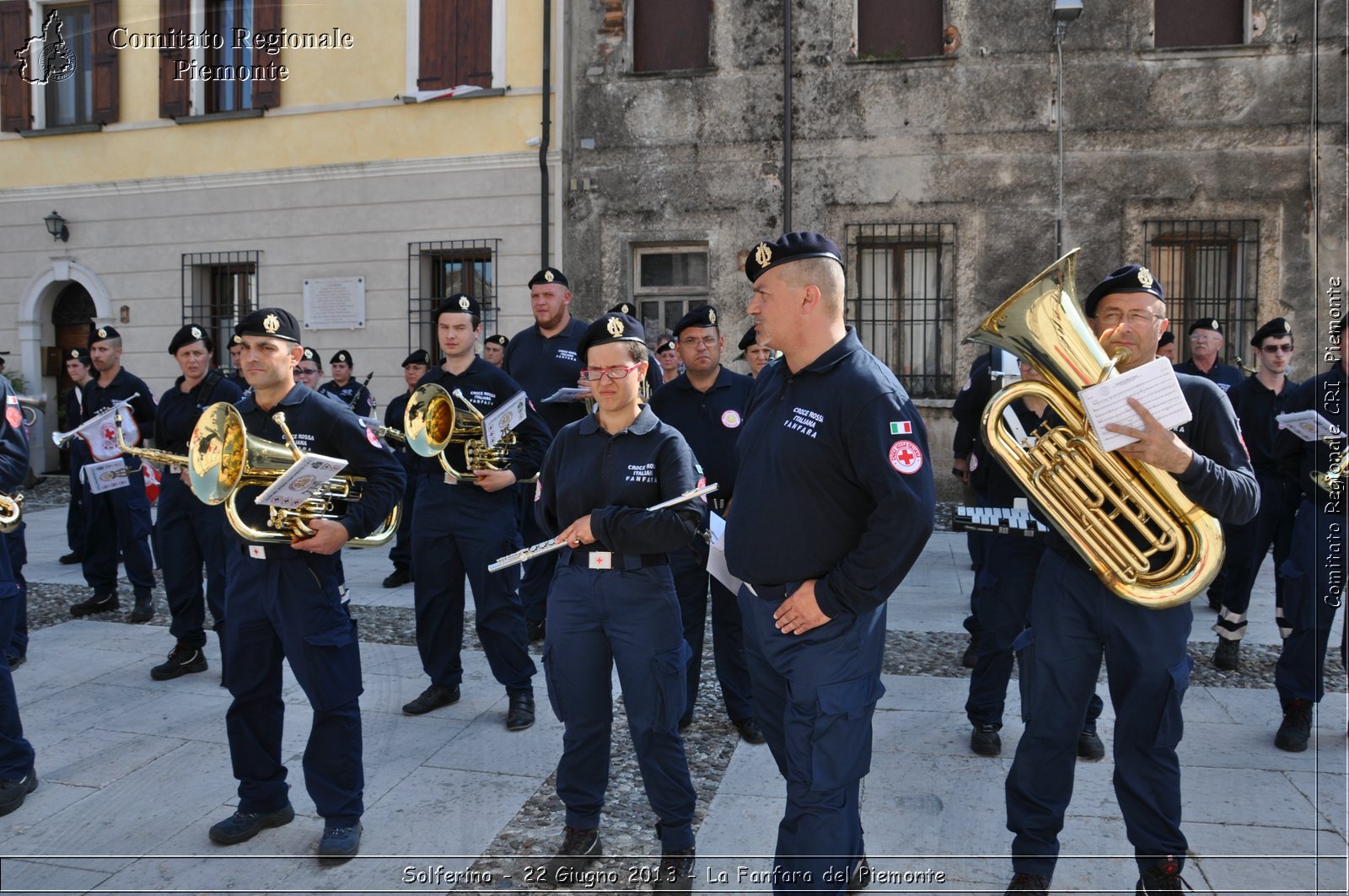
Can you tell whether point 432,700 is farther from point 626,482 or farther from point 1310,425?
point 1310,425

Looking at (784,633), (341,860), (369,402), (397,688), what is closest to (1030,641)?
(784,633)

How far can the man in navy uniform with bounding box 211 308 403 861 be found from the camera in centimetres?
366

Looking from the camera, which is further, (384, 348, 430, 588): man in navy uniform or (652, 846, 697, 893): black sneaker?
(384, 348, 430, 588): man in navy uniform

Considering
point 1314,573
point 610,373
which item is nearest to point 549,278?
point 610,373

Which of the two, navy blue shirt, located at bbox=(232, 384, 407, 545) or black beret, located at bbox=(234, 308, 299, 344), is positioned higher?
black beret, located at bbox=(234, 308, 299, 344)

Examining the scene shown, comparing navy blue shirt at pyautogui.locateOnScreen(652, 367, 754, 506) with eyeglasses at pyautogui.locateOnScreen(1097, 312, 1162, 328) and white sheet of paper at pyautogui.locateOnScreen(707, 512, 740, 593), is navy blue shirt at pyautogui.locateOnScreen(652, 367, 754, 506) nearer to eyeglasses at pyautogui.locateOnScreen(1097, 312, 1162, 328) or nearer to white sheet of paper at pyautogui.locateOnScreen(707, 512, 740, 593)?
white sheet of paper at pyautogui.locateOnScreen(707, 512, 740, 593)

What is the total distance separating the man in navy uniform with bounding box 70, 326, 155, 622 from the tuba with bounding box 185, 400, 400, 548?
423 centimetres

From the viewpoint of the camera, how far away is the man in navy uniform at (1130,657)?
9.72 feet

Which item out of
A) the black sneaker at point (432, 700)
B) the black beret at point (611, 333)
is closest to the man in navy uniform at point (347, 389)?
the black sneaker at point (432, 700)

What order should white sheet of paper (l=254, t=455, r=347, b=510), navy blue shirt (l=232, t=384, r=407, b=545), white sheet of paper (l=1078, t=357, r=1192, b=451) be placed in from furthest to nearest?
navy blue shirt (l=232, t=384, r=407, b=545) → white sheet of paper (l=254, t=455, r=347, b=510) → white sheet of paper (l=1078, t=357, r=1192, b=451)

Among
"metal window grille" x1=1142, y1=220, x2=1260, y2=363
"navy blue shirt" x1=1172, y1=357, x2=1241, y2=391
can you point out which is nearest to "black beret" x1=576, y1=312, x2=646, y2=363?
"navy blue shirt" x1=1172, y1=357, x2=1241, y2=391

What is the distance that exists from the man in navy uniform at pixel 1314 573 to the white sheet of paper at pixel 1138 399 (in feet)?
7.81

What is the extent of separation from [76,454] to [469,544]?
19.6 feet

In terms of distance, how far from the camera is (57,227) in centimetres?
1439
